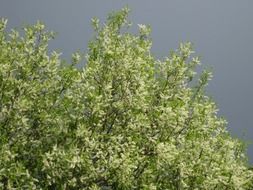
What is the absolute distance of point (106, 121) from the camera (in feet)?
70.7

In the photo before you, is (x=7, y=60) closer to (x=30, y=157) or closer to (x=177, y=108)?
(x=30, y=157)

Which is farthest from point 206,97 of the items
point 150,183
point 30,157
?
point 30,157

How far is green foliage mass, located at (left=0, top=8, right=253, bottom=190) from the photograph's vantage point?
780 inches

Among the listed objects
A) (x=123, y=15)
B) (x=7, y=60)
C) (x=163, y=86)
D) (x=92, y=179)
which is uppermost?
(x=123, y=15)

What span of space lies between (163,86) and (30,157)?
7.33 meters

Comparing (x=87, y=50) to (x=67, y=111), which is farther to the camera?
(x=87, y=50)

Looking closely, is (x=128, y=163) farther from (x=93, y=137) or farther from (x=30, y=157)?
(x=30, y=157)

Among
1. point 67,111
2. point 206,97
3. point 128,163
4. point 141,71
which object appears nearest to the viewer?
point 128,163

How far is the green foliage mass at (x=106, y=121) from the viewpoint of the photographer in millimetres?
19812

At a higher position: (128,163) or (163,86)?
(163,86)

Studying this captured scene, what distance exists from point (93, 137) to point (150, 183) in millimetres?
3667

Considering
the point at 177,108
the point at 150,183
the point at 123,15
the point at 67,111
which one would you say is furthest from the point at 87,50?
the point at 150,183

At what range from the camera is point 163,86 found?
23609mm

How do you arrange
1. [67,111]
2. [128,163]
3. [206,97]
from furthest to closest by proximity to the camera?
[206,97], [67,111], [128,163]
